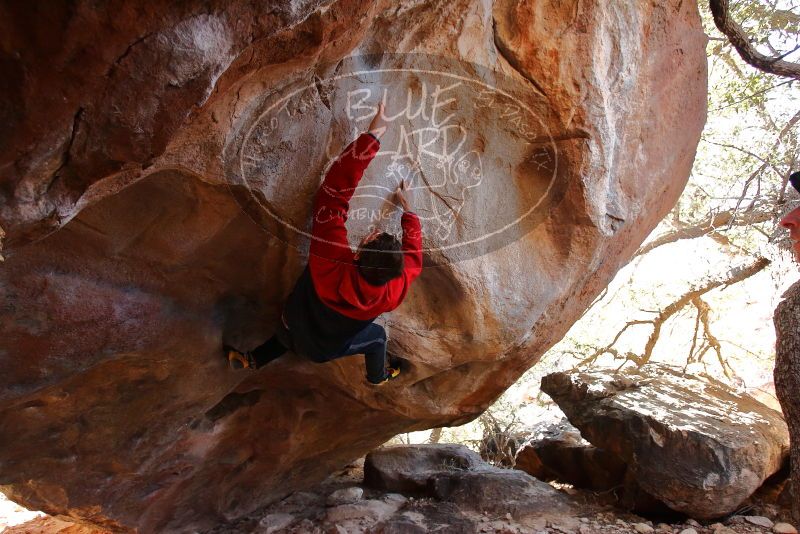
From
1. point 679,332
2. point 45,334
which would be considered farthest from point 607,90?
point 679,332

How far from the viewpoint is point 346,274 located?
2816 mm

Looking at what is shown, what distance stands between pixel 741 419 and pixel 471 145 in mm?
3338

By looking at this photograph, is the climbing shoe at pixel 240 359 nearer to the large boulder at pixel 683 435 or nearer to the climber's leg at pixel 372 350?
the climber's leg at pixel 372 350

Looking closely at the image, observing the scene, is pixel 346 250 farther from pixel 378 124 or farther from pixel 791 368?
pixel 791 368

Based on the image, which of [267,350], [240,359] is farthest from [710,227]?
[240,359]

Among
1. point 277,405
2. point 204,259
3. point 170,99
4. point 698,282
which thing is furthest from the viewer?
point 698,282

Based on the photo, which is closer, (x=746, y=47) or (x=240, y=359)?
(x=240, y=359)

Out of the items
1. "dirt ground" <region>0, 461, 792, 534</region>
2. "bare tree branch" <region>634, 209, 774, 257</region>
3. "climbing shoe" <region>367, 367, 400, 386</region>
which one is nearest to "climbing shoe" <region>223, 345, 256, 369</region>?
"climbing shoe" <region>367, 367, 400, 386</region>

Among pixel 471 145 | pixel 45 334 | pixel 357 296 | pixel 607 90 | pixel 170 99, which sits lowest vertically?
pixel 45 334

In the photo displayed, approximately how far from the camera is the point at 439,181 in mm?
3293

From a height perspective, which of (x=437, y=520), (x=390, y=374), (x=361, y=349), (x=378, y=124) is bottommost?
(x=437, y=520)

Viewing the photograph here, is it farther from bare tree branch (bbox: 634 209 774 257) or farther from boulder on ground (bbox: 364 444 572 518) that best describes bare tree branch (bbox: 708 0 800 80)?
boulder on ground (bbox: 364 444 572 518)

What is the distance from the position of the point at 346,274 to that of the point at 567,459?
12.2ft

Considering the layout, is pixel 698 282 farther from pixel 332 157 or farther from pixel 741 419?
pixel 332 157
